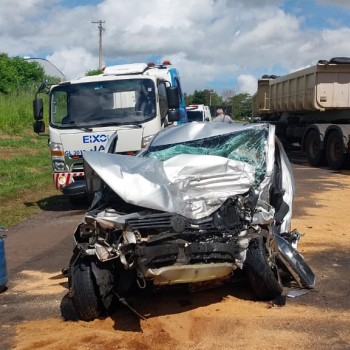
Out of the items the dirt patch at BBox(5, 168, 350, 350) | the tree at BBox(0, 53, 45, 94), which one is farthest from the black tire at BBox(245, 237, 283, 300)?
the tree at BBox(0, 53, 45, 94)

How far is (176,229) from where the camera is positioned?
4.61 metres

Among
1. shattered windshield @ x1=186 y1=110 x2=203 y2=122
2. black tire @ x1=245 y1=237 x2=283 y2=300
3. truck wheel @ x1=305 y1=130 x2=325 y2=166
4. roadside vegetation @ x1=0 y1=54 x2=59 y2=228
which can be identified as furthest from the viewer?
shattered windshield @ x1=186 y1=110 x2=203 y2=122

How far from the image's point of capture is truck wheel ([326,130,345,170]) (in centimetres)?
1652

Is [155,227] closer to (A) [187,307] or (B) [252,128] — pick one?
(A) [187,307]

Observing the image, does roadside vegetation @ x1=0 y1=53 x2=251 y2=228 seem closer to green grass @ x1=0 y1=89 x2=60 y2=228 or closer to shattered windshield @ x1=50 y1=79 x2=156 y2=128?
green grass @ x1=0 y1=89 x2=60 y2=228

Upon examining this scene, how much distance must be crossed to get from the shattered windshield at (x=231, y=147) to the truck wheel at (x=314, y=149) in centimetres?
1225

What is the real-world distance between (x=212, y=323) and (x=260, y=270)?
63cm

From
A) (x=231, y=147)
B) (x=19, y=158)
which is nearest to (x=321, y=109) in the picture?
(x=19, y=158)

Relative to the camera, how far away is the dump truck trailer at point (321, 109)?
54.2 feet

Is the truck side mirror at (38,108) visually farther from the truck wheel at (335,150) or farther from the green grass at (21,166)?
the truck wheel at (335,150)

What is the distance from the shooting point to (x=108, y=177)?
4918 millimetres

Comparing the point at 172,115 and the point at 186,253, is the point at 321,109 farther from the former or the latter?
the point at 186,253

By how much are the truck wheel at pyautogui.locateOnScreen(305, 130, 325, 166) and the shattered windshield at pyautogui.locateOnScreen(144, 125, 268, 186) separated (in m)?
12.2

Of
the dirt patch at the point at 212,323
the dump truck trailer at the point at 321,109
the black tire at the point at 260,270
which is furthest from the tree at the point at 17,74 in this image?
the black tire at the point at 260,270
